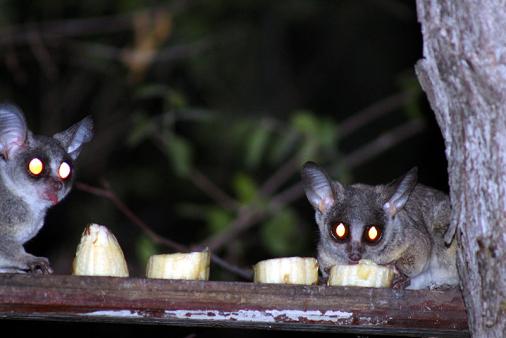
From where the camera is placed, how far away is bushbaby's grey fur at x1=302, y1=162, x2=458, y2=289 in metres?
4.62

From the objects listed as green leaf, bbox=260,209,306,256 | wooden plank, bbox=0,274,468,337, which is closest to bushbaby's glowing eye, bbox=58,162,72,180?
wooden plank, bbox=0,274,468,337

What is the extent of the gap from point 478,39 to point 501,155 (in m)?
0.44

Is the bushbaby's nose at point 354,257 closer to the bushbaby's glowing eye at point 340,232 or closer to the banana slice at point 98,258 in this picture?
the bushbaby's glowing eye at point 340,232

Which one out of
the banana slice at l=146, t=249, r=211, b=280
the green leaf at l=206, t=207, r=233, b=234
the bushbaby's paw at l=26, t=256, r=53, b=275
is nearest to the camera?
the banana slice at l=146, t=249, r=211, b=280

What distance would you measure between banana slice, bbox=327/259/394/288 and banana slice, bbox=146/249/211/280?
54 centimetres

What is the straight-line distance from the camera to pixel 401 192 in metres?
4.89

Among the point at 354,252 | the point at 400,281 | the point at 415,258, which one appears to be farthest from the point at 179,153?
the point at 400,281

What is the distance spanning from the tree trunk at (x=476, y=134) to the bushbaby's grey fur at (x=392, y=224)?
1.06 metres

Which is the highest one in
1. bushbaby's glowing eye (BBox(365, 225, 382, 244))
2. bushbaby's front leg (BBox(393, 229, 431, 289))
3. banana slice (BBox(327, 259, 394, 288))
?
bushbaby's glowing eye (BBox(365, 225, 382, 244))

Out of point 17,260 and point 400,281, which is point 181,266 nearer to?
point 17,260

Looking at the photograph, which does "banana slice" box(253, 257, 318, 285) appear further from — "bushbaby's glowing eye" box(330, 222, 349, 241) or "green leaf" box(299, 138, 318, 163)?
"green leaf" box(299, 138, 318, 163)

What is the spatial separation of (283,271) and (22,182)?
4.44ft

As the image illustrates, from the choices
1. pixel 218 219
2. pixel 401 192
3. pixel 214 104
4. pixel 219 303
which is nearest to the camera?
pixel 219 303

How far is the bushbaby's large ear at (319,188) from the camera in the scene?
16.4ft
